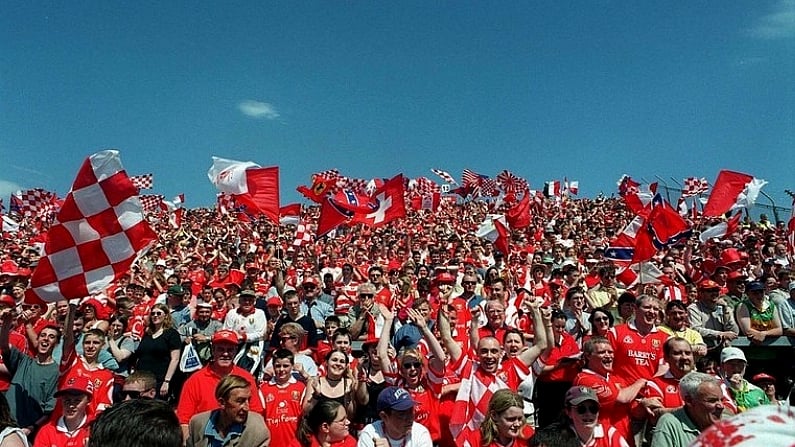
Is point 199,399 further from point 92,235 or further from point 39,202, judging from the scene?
point 39,202

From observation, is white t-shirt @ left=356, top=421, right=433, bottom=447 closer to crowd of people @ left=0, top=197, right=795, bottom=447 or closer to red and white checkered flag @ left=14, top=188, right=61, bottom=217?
crowd of people @ left=0, top=197, right=795, bottom=447

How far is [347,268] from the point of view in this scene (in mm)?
10844

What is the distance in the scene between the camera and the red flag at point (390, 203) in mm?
13211

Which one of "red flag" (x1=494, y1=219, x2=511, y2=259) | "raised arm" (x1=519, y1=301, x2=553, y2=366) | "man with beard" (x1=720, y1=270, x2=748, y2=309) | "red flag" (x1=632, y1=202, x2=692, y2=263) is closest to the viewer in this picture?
"raised arm" (x1=519, y1=301, x2=553, y2=366)

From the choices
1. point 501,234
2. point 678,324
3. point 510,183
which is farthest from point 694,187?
point 678,324

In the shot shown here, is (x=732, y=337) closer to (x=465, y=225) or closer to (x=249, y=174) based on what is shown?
(x=249, y=174)

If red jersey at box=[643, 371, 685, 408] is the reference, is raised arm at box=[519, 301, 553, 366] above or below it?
above

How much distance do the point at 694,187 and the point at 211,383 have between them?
27.7m

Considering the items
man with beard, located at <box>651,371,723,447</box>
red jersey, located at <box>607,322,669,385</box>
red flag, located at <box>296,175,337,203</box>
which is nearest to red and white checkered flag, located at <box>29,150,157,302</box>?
red jersey, located at <box>607,322,669,385</box>

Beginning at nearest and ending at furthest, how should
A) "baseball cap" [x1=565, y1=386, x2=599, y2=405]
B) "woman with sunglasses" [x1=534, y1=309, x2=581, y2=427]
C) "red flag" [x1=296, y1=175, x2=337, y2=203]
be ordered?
1. "baseball cap" [x1=565, y1=386, x2=599, y2=405]
2. "woman with sunglasses" [x1=534, y1=309, x2=581, y2=427]
3. "red flag" [x1=296, y1=175, x2=337, y2=203]

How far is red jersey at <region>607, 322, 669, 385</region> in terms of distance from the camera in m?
5.08

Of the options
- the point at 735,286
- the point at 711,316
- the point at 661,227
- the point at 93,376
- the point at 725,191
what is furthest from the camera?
the point at 725,191

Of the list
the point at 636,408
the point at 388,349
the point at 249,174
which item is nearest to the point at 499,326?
the point at 388,349

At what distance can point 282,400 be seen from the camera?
486cm
